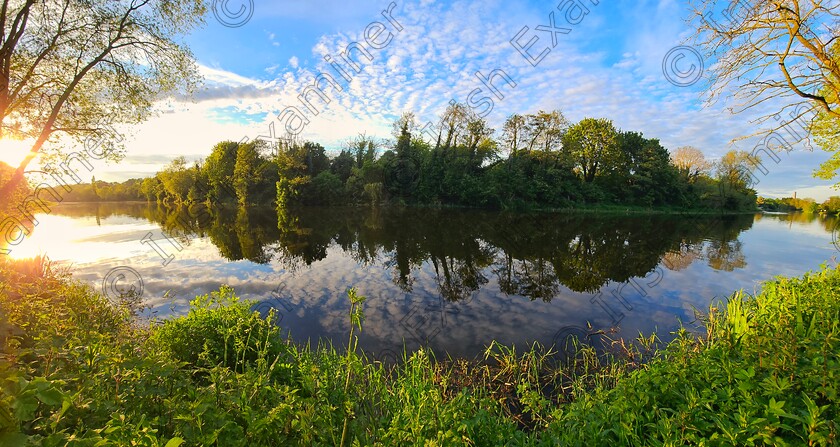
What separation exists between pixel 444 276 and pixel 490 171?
44.0m

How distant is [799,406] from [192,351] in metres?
6.94

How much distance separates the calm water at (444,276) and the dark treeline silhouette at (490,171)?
1197 inches

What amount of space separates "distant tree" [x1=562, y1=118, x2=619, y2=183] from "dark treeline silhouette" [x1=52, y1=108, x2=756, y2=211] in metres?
0.17

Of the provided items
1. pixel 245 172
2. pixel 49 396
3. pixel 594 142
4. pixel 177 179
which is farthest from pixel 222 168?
pixel 49 396

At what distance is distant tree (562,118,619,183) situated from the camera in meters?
57.1

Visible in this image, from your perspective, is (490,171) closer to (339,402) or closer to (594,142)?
(594,142)

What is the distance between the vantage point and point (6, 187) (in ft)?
39.3

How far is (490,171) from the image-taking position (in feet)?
180

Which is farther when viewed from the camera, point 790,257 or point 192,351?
point 790,257

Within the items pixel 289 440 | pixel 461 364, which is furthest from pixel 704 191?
pixel 289 440

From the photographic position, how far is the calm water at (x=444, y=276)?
28.8ft

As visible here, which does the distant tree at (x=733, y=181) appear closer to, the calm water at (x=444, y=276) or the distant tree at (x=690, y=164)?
the distant tree at (x=690, y=164)

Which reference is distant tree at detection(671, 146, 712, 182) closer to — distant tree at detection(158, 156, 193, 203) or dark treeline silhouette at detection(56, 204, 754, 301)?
dark treeline silhouette at detection(56, 204, 754, 301)

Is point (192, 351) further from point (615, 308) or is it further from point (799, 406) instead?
point (615, 308)
